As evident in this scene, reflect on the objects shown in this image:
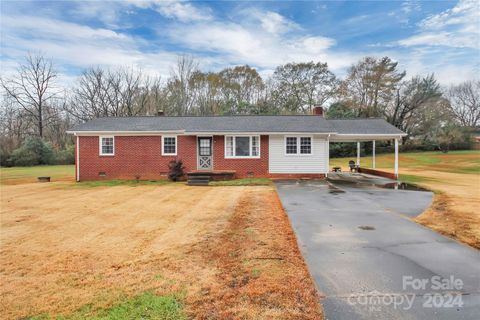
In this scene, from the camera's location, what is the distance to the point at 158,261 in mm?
4879

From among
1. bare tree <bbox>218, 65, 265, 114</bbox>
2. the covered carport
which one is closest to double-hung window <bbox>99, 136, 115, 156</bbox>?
the covered carport

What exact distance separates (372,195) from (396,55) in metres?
36.2

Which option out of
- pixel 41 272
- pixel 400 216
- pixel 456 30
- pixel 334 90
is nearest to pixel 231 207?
pixel 400 216

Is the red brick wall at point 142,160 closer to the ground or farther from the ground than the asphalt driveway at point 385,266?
farther from the ground

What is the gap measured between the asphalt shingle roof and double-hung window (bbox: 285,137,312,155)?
2.05ft

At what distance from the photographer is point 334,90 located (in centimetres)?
4247

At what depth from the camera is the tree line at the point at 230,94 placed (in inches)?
1593

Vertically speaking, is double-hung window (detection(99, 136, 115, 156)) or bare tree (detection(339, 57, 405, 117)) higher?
bare tree (detection(339, 57, 405, 117))

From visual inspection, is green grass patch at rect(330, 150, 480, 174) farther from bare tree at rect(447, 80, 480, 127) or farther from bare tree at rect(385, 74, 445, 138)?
bare tree at rect(447, 80, 480, 127)

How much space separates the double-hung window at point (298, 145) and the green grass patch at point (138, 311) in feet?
49.0

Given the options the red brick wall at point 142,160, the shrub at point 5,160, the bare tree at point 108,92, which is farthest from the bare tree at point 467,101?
the shrub at point 5,160

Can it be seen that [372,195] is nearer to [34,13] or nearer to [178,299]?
[178,299]

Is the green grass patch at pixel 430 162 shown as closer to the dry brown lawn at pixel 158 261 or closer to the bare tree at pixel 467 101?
the bare tree at pixel 467 101

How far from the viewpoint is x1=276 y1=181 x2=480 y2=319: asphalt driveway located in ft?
10.9
